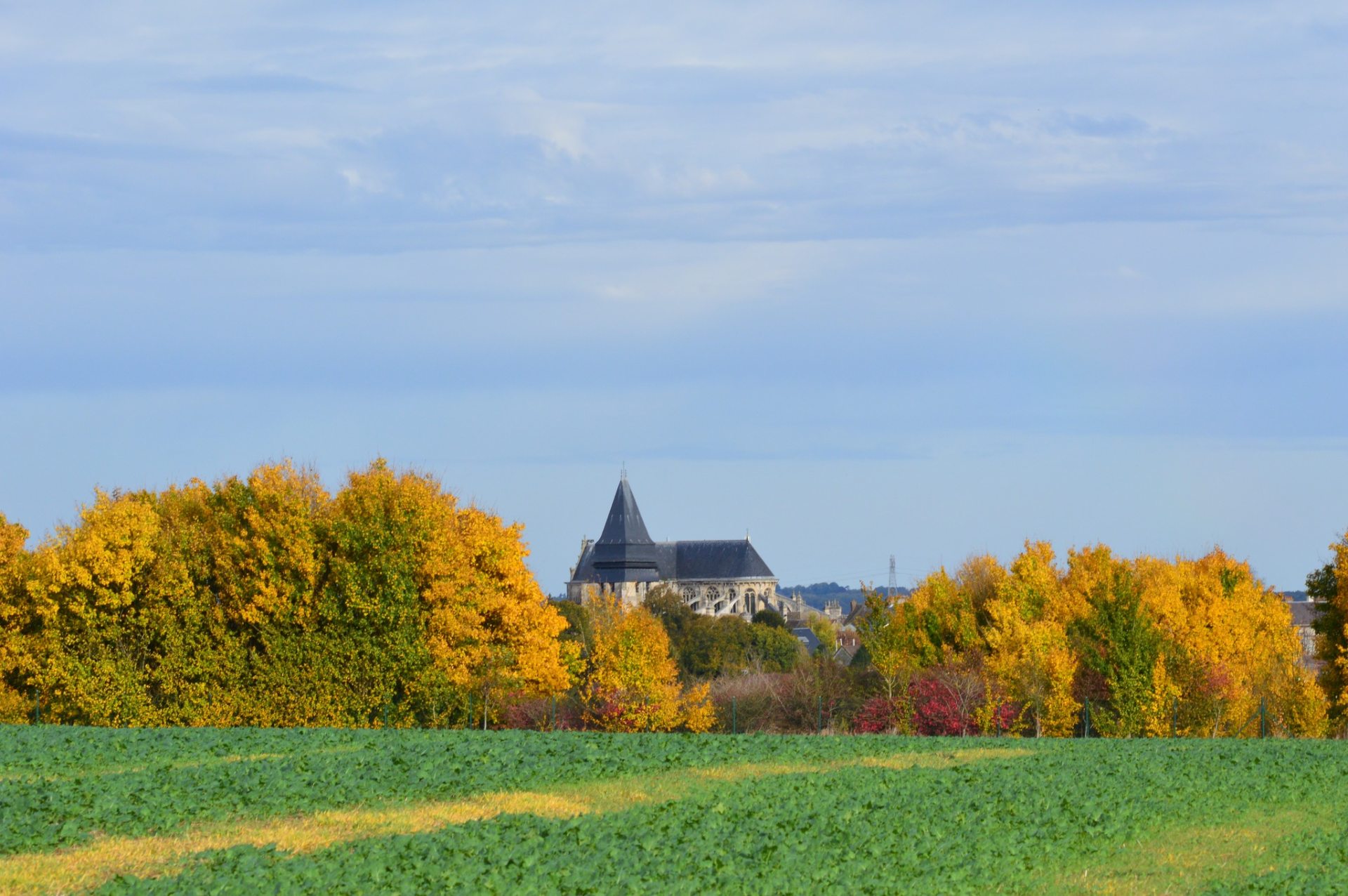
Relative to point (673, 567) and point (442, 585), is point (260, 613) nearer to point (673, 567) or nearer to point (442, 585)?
point (442, 585)

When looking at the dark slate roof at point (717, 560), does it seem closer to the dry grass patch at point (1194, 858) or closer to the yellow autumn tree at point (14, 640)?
the yellow autumn tree at point (14, 640)

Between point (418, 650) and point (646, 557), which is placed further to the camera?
point (646, 557)

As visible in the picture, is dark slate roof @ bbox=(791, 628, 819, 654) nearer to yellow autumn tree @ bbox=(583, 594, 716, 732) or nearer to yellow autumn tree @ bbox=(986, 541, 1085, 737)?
yellow autumn tree @ bbox=(986, 541, 1085, 737)

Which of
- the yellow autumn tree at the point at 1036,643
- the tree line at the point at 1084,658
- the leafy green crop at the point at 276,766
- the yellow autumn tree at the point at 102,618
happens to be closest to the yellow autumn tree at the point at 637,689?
the tree line at the point at 1084,658

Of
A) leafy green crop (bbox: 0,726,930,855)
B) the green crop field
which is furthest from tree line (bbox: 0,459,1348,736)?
the green crop field

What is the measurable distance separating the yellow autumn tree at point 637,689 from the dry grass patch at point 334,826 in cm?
1978

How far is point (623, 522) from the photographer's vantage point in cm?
17800

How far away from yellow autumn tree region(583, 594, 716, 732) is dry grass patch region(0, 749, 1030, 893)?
1978 cm

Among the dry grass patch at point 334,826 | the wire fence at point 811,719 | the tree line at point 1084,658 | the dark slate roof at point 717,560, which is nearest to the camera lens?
the dry grass patch at point 334,826

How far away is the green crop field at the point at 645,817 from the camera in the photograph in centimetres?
1530

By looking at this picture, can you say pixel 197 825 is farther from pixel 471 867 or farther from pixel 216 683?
pixel 216 683

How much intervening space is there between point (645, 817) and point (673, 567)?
170035 mm

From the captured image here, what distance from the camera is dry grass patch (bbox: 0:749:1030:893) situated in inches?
643

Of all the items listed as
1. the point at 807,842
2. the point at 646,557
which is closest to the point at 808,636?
the point at 646,557
